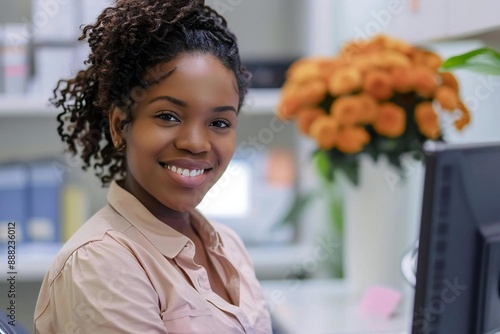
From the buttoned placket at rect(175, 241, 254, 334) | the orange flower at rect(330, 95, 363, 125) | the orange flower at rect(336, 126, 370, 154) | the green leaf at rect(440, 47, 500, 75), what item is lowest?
the buttoned placket at rect(175, 241, 254, 334)

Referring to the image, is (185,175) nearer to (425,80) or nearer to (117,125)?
(117,125)

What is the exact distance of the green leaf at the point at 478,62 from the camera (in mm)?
1248

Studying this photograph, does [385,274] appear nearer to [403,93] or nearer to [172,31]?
[403,93]

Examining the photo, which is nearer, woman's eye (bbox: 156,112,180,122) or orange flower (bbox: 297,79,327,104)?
woman's eye (bbox: 156,112,180,122)

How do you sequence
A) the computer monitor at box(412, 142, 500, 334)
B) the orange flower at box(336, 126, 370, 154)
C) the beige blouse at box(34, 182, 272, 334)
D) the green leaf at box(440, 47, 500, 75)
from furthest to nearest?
the orange flower at box(336, 126, 370, 154), the green leaf at box(440, 47, 500, 75), the beige blouse at box(34, 182, 272, 334), the computer monitor at box(412, 142, 500, 334)

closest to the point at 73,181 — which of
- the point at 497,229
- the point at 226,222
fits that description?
the point at 226,222

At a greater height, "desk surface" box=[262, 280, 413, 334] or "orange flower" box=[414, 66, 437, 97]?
"orange flower" box=[414, 66, 437, 97]

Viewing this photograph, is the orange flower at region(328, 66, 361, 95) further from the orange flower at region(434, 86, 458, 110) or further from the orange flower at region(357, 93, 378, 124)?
the orange flower at region(434, 86, 458, 110)

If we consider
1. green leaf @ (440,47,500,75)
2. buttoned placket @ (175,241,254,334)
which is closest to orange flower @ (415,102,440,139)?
green leaf @ (440,47,500,75)

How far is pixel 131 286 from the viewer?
90 cm

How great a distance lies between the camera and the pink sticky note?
1877mm

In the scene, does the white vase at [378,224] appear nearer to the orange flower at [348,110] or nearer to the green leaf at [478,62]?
the orange flower at [348,110]

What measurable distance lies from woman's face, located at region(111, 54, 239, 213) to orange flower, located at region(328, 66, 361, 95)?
0.87 m

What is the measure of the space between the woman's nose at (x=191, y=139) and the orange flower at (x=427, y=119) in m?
1.01
